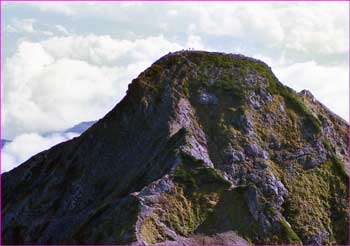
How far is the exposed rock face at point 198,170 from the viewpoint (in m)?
150

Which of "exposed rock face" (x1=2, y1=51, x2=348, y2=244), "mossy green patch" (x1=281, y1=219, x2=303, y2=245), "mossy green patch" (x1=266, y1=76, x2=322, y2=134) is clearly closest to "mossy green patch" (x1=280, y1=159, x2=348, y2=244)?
"exposed rock face" (x1=2, y1=51, x2=348, y2=244)

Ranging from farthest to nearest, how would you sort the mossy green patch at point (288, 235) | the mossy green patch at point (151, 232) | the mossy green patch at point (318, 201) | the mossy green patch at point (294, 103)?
the mossy green patch at point (294, 103), the mossy green patch at point (318, 201), the mossy green patch at point (288, 235), the mossy green patch at point (151, 232)

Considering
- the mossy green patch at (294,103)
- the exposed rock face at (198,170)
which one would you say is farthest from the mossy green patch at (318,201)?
the mossy green patch at (294,103)

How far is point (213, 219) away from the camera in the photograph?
Answer: 15162 cm

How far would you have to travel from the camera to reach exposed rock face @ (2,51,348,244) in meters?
150

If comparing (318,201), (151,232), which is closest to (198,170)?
(151,232)

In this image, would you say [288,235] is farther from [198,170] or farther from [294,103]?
[294,103]

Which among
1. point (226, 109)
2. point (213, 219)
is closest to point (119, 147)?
point (226, 109)

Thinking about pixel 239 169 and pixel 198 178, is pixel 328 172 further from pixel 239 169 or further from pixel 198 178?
pixel 198 178

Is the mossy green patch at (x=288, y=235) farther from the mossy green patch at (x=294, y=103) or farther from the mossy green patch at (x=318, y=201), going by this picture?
the mossy green patch at (x=294, y=103)

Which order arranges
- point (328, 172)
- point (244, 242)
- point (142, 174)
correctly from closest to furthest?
point (244, 242) < point (142, 174) < point (328, 172)

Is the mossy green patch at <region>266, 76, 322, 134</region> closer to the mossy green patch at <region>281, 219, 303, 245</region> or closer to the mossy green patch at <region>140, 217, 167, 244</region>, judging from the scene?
the mossy green patch at <region>281, 219, 303, 245</region>

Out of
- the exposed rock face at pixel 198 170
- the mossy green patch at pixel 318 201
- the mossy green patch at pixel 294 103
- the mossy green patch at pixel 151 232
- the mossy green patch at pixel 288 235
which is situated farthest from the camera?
the mossy green patch at pixel 294 103

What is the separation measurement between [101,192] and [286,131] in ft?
133
